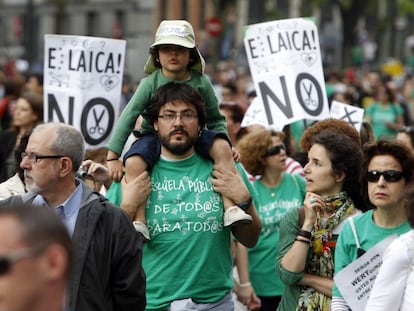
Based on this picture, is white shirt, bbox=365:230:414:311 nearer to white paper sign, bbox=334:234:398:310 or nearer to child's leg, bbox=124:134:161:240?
white paper sign, bbox=334:234:398:310

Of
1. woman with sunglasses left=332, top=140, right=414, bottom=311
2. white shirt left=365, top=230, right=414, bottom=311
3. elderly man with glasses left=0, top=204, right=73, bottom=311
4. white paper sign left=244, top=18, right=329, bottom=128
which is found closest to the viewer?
elderly man with glasses left=0, top=204, right=73, bottom=311

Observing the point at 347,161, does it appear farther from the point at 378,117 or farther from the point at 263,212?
the point at 378,117

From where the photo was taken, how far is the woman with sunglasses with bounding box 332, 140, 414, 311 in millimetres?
6551

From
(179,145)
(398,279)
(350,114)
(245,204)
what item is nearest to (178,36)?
(179,145)

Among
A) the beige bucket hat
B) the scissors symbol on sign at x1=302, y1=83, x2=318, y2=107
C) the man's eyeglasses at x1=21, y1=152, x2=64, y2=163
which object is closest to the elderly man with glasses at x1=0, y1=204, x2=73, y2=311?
the man's eyeglasses at x1=21, y1=152, x2=64, y2=163

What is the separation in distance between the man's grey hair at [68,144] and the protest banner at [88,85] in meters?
3.72

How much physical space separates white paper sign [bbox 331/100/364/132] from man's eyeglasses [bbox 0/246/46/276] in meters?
7.04

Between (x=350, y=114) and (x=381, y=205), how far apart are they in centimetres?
383

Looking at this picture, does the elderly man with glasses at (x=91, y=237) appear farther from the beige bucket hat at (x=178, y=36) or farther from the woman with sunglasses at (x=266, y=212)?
the woman with sunglasses at (x=266, y=212)

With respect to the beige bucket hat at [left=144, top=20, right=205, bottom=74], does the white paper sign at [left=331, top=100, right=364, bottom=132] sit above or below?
below

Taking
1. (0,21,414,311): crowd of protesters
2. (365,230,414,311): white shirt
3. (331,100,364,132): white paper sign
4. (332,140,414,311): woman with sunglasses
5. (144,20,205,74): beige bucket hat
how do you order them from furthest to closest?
(331,100,364,132): white paper sign → (144,20,205,74): beige bucket hat → (332,140,414,311): woman with sunglasses → (0,21,414,311): crowd of protesters → (365,230,414,311): white shirt

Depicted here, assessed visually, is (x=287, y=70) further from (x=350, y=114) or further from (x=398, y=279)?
(x=398, y=279)

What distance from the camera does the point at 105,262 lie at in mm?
5789

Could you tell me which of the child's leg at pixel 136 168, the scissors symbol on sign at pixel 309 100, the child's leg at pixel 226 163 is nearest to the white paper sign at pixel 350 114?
the scissors symbol on sign at pixel 309 100
